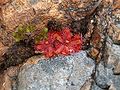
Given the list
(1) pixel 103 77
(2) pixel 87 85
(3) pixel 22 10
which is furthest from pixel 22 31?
(1) pixel 103 77

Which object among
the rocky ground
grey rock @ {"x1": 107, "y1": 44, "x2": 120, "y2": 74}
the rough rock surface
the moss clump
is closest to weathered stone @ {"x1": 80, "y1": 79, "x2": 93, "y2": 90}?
the rocky ground

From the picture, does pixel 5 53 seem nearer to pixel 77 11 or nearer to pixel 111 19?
pixel 77 11

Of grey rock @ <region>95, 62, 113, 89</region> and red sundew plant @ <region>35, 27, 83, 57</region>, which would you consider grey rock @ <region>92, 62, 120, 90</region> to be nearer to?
grey rock @ <region>95, 62, 113, 89</region>

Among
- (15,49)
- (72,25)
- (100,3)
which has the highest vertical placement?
(100,3)

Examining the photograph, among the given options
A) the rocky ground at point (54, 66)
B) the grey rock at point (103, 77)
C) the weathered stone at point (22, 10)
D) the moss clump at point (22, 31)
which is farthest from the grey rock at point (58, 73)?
the weathered stone at point (22, 10)

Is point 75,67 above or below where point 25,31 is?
below

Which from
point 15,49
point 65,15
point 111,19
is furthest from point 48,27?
point 111,19

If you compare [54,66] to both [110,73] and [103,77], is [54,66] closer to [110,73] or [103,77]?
[103,77]
